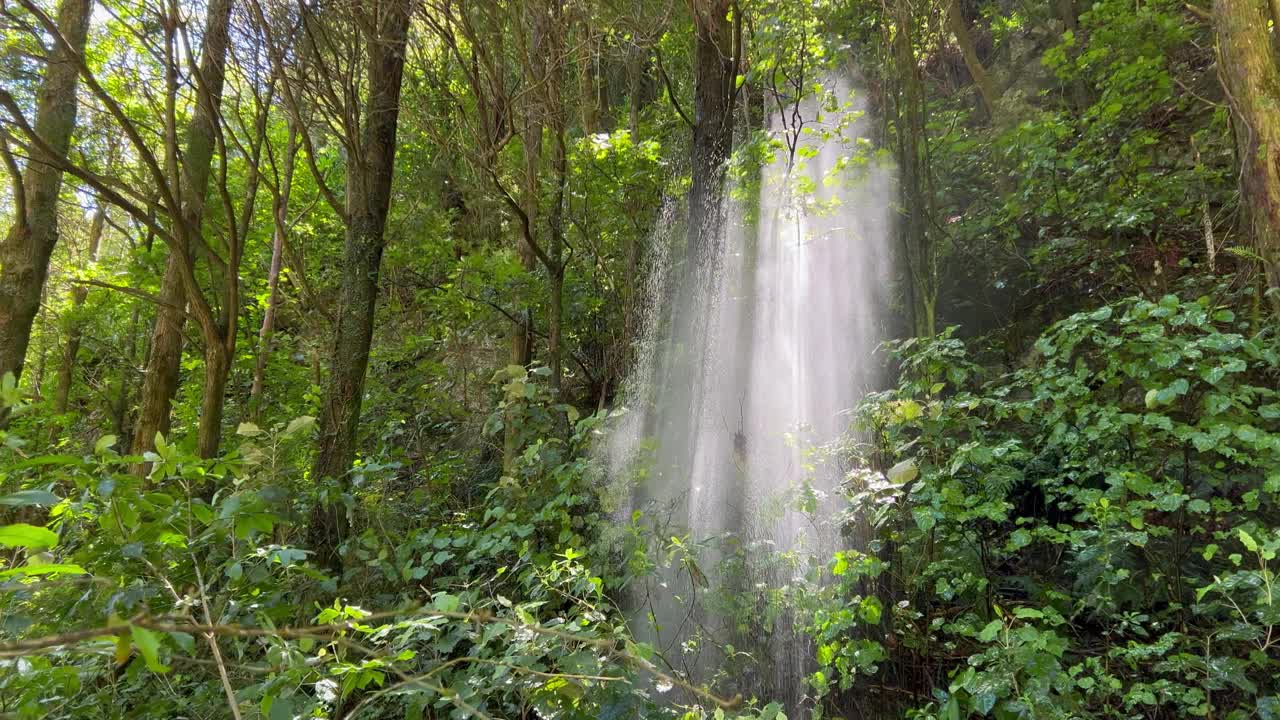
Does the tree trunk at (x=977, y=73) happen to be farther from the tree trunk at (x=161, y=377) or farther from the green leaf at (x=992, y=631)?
the tree trunk at (x=161, y=377)

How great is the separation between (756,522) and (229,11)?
177 inches

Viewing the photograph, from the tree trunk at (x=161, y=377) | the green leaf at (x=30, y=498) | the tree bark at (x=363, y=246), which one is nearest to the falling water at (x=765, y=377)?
the tree bark at (x=363, y=246)

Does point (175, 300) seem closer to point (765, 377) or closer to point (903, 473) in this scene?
point (765, 377)

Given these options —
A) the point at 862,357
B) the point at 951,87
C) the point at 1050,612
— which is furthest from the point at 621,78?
the point at 1050,612

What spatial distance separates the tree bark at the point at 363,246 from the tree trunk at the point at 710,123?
6.87 ft

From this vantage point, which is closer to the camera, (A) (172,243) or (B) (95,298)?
(A) (172,243)

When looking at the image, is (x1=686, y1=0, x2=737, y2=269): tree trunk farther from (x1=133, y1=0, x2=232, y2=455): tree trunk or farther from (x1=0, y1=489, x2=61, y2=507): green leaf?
(x1=0, y1=489, x2=61, y2=507): green leaf

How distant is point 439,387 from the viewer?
640 centimetres

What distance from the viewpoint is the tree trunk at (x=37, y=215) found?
4086mm

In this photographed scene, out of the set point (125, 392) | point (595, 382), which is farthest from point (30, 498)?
point (125, 392)

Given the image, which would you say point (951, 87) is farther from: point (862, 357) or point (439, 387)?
point (439, 387)

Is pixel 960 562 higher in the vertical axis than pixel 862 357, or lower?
lower

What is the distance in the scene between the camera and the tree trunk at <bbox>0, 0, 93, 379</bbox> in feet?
13.4

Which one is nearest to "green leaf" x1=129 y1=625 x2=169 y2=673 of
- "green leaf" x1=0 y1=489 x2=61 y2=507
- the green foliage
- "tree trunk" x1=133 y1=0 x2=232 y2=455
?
"green leaf" x1=0 y1=489 x2=61 y2=507
